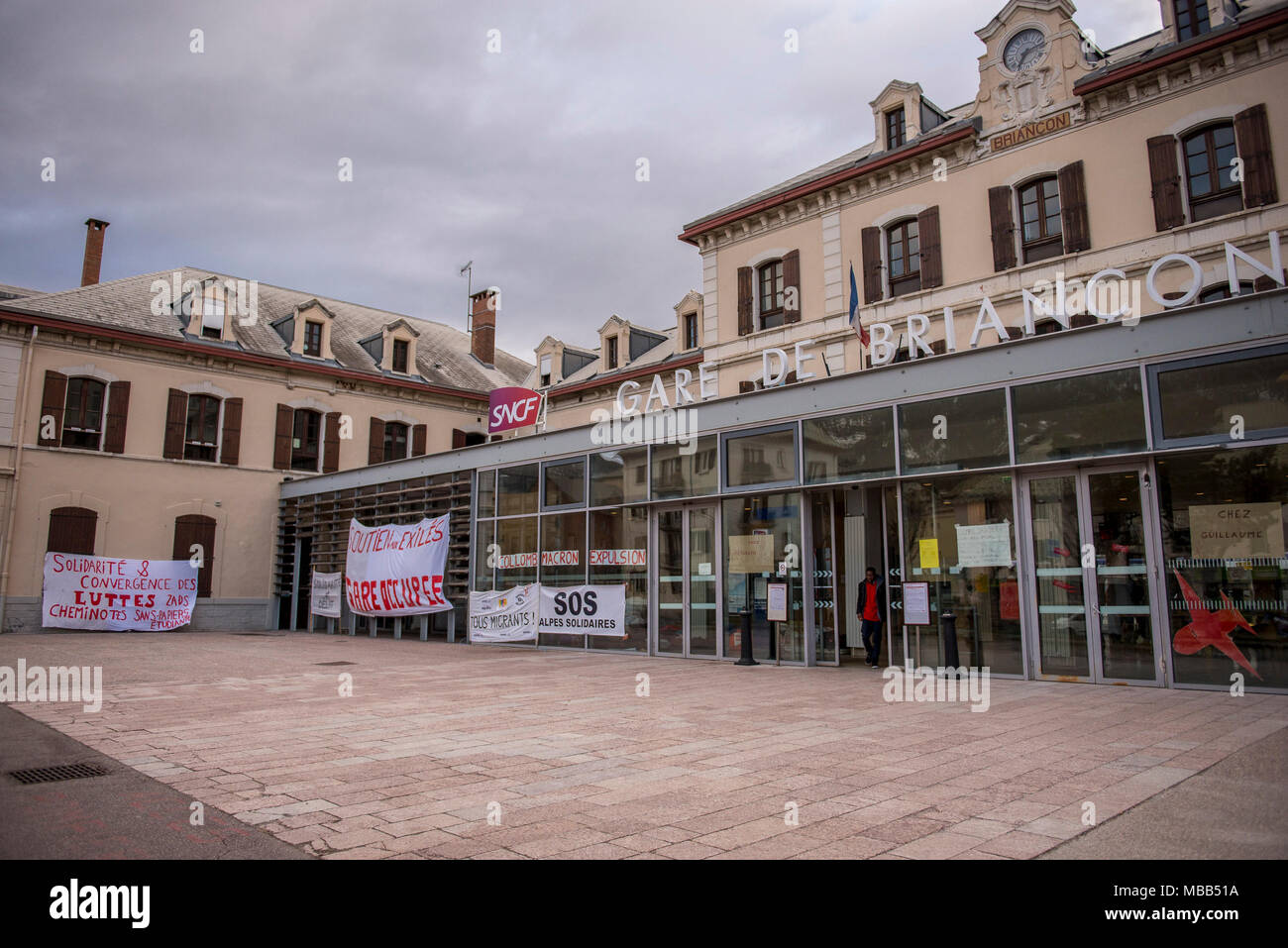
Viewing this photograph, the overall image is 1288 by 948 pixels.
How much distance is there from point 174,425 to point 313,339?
625 centimetres

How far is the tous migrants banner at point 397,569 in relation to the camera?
1984 cm

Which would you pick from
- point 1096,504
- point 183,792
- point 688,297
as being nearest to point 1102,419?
point 1096,504

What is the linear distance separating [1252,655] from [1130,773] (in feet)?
18.2

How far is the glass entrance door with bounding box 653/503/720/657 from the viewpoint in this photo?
14.9m

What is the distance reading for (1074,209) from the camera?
17.5 meters

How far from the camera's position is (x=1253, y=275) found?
1541 cm

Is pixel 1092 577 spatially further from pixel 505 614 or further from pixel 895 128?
pixel 895 128

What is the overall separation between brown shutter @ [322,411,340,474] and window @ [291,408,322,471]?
0.24 m

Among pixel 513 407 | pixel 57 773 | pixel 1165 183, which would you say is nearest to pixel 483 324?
pixel 513 407

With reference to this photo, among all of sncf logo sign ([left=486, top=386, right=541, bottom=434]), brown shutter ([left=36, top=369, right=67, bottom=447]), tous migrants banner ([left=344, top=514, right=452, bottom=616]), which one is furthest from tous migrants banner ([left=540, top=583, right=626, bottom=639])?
brown shutter ([left=36, top=369, right=67, bottom=447])

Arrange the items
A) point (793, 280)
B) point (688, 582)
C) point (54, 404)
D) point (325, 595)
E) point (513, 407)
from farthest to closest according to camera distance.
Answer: point (54, 404) → point (325, 595) → point (793, 280) → point (513, 407) → point (688, 582)

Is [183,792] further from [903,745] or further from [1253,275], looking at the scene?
[1253,275]

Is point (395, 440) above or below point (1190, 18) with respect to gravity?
below

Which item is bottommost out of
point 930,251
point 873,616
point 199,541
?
point 873,616
